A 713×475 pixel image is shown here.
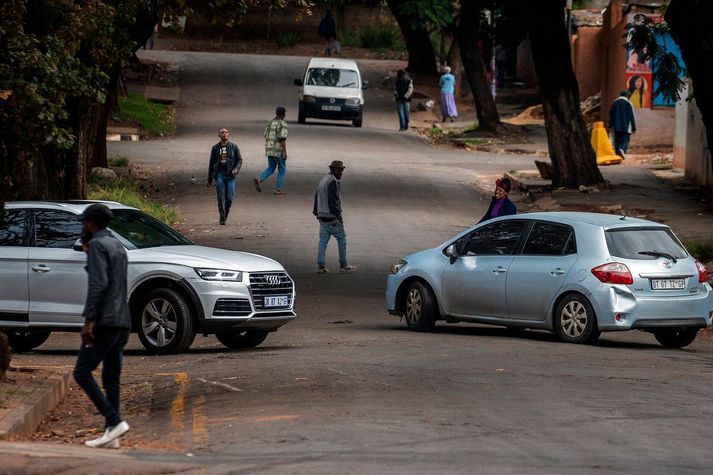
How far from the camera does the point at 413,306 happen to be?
678 inches

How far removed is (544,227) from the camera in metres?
15.9

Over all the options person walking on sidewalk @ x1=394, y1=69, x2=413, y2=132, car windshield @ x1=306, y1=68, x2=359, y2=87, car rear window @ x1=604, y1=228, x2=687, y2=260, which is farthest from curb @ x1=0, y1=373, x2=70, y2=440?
car windshield @ x1=306, y1=68, x2=359, y2=87

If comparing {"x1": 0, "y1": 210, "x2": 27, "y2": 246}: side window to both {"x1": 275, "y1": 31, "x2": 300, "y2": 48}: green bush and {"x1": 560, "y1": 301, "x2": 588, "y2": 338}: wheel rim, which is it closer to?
{"x1": 560, "y1": 301, "x2": 588, "y2": 338}: wheel rim

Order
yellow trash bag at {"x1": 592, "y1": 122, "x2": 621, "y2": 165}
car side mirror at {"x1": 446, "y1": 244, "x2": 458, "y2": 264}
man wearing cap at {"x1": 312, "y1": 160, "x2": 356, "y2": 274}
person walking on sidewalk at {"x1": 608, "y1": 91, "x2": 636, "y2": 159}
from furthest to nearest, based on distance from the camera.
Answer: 1. yellow trash bag at {"x1": 592, "y1": 122, "x2": 621, "y2": 165}
2. person walking on sidewalk at {"x1": 608, "y1": 91, "x2": 636, "y2": 159}
3. man wearing cap at {"x1": 312, "y1": 160, "x2": 356, "y2": 274}
4. car side mirror at {"x1": 446, "y1": 244, "x2": 458, "y2": 264}

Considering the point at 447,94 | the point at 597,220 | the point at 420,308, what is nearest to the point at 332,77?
the point at 447,94

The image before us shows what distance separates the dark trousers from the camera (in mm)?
9414

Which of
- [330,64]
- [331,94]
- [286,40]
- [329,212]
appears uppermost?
[286,40]

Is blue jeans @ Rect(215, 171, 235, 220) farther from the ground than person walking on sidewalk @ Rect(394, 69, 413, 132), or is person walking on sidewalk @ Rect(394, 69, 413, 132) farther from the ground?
person walking on sidewalk @ Rect(394, 69, 413, 132)

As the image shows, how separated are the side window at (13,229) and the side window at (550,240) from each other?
5.75 metres

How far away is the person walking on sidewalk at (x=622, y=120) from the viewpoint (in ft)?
125

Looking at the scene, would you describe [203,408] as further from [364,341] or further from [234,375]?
[364,341]

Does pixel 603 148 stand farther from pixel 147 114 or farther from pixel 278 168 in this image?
pixel 147 114

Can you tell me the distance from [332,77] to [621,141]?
11.9m

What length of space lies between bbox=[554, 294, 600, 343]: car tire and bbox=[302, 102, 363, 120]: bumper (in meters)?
32.1
